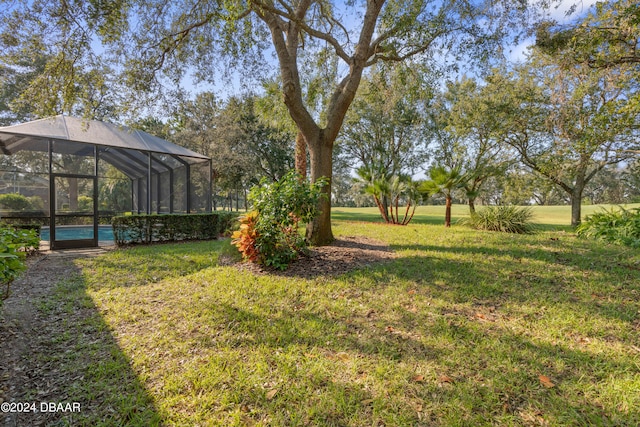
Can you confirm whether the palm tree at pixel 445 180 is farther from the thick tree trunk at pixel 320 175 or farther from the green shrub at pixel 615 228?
the thick tree trunk at pixel 320 175

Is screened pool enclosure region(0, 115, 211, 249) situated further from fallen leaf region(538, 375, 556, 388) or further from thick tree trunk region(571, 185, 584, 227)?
thick tree trunk region(571, 185, 584, 227)

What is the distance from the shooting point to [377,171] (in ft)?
39.7

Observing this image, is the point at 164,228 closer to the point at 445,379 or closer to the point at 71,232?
the point at 71,232

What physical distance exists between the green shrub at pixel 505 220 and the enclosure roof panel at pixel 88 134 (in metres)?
10.6

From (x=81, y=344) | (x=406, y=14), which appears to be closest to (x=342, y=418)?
(x=81, y=344)

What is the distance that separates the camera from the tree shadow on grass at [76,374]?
1862 millimetres

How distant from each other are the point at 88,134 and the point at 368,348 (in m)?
10.7

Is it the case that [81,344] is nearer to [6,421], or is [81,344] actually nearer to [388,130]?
[6,421]

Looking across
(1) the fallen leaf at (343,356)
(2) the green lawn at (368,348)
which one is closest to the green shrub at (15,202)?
(2) the green lawn at (368,348)

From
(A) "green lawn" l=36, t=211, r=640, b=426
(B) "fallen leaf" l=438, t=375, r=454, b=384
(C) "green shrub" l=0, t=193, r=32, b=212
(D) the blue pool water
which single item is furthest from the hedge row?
(B) "fallen leaf" l=438, t=375, r=454, b=384

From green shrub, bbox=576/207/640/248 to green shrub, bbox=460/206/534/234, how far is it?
1.30 metres

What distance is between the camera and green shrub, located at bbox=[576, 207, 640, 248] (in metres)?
6.50

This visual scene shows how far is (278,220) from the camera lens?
4.69 meters

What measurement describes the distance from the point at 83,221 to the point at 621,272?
12716 mm
